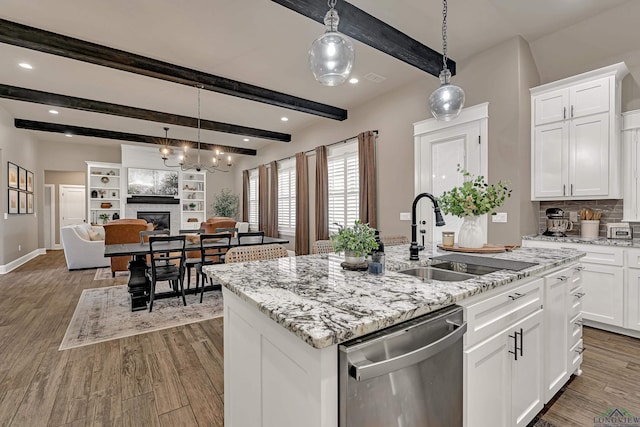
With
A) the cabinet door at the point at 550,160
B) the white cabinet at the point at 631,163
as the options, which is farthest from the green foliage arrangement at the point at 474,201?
the white cabinet at the point at 631,163

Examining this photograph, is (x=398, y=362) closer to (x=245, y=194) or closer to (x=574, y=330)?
(x=574, y=330)

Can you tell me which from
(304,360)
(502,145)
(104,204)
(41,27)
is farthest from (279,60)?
(104,204)

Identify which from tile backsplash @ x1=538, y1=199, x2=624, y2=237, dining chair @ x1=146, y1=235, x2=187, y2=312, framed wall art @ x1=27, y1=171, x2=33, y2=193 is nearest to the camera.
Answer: tile backsplash @ x1=538, y1=199, x2=624, y2=237

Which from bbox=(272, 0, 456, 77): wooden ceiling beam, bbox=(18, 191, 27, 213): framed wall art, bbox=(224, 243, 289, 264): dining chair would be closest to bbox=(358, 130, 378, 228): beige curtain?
bbox=(272, 0, 456, 77): wooden ceiling beam

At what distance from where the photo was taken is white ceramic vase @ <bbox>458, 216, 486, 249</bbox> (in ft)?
7.54

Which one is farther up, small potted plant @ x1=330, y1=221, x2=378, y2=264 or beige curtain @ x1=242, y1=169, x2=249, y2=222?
beige curtain @ x1=242, y1=169, x2=249, y2=222

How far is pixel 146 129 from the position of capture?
714cm

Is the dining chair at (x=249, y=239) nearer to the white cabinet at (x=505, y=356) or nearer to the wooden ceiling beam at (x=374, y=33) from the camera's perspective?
the wooden ceiling beam at (x=374, y=33)

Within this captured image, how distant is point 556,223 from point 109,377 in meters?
4.53

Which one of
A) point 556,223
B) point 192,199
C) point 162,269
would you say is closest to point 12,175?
point 192,199

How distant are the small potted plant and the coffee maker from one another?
2976mm

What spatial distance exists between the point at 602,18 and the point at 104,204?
1083 cm

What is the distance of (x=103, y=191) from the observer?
8930 mm

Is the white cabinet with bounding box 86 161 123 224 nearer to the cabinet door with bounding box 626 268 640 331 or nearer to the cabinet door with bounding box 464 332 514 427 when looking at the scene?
the cabinet door with bounding box 464 332 514 427
